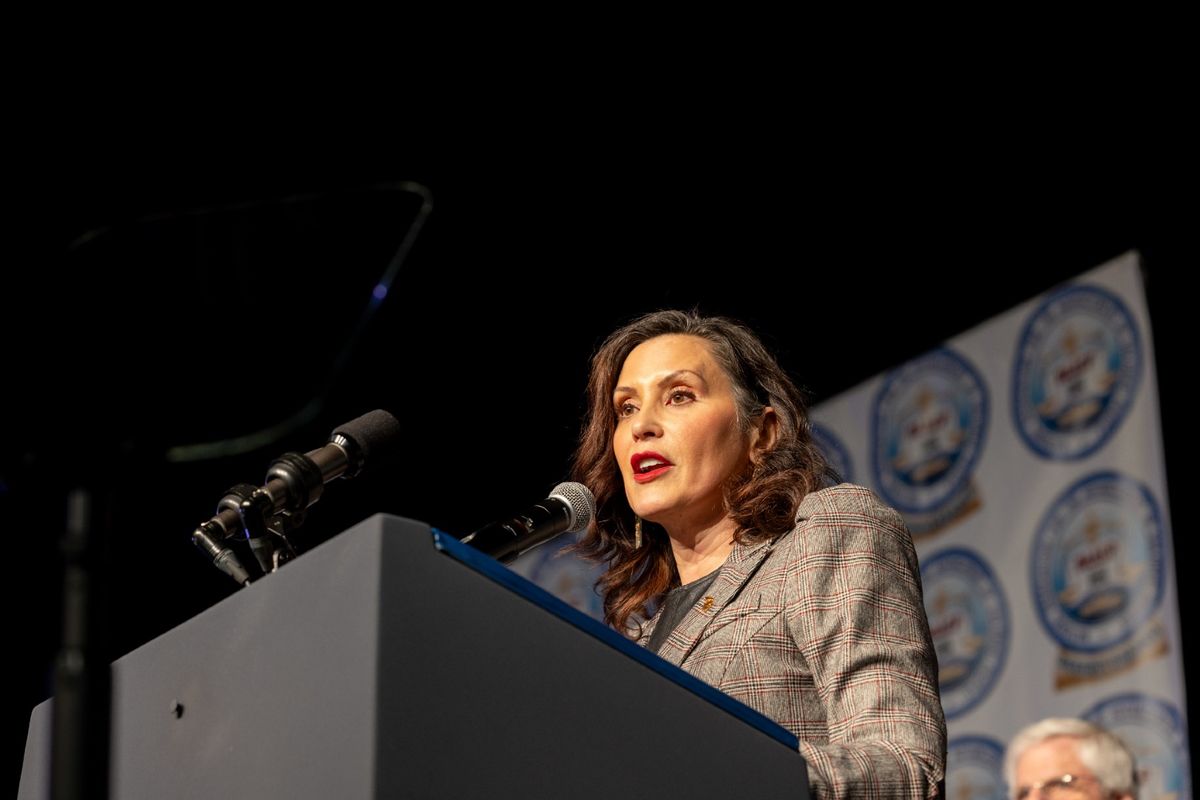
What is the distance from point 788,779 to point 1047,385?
3134 mm

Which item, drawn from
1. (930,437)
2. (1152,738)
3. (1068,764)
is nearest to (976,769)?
(1068,764)

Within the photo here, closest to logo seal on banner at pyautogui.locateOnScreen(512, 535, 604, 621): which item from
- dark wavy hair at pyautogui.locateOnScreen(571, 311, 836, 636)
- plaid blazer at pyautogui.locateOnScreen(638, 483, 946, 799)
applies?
dark wavy hair at pyautogui.locateOnScreen(571, 311, 836, 636)

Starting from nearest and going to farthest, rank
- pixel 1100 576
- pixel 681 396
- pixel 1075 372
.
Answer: pixel 681 396
pixel 1100 576
pixel 1075 372

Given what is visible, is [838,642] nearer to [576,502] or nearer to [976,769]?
[576,502]

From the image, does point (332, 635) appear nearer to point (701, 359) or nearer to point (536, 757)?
point (536, 757)

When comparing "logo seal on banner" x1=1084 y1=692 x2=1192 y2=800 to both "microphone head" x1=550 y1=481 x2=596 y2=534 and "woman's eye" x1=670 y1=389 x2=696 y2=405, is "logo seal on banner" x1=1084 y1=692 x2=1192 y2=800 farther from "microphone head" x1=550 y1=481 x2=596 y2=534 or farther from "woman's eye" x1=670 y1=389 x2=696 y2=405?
"microphone head" x1=550 y1=481 x2=596 y2=534

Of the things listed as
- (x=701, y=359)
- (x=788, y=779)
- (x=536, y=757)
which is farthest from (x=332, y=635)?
(x=701, y=359)

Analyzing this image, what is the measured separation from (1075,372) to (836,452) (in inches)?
39.6

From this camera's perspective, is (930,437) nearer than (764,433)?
No

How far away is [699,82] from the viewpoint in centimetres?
481

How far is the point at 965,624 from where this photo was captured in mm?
4512

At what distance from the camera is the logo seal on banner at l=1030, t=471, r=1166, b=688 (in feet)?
13.0

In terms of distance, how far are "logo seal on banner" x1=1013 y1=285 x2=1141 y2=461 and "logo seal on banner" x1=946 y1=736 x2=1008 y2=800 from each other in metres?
0.90

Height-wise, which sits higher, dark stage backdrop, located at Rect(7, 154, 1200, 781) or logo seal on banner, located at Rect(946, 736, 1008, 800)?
dark stage backdrop, located at Rect(7, 154, 1200, 781)
